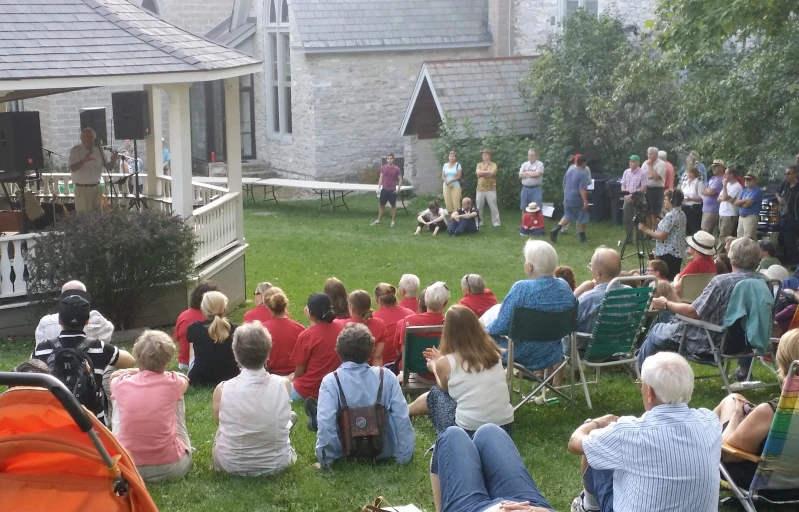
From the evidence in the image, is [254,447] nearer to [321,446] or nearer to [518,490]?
[321,446]

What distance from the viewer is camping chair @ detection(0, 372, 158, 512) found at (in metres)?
3.59

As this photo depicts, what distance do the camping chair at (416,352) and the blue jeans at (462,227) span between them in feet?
35.4

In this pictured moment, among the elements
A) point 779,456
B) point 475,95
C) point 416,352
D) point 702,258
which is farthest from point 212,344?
point 475,95

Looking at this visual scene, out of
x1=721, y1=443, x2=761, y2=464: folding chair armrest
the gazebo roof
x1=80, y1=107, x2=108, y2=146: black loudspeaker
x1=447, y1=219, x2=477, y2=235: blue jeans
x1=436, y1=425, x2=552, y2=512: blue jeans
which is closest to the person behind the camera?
x1=436, y1=425, x2=552, y2=512: blue jeans

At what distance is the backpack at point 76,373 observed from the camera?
6.11 metres

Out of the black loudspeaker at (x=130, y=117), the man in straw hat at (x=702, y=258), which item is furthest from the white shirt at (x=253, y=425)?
the black loudspeaker at (x=130, y=117)

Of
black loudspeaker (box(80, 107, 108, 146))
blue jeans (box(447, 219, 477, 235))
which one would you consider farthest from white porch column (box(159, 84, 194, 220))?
blue jeans (box(447, 219, 477, 235))

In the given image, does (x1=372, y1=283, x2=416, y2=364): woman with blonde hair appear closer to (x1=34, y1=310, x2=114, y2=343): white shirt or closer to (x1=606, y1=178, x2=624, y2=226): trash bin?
(x1=34, y1=310, x2=114, y2=343): white shirt

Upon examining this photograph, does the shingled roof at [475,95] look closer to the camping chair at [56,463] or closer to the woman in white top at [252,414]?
the woman in white top at [252,414]

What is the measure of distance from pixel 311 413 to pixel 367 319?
1.07 meters

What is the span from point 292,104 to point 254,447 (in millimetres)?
20900

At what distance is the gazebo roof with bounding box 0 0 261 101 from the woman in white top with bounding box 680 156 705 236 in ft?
25.8

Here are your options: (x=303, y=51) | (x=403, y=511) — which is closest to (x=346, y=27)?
(x=303, y=51)

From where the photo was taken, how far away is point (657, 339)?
327 inches
